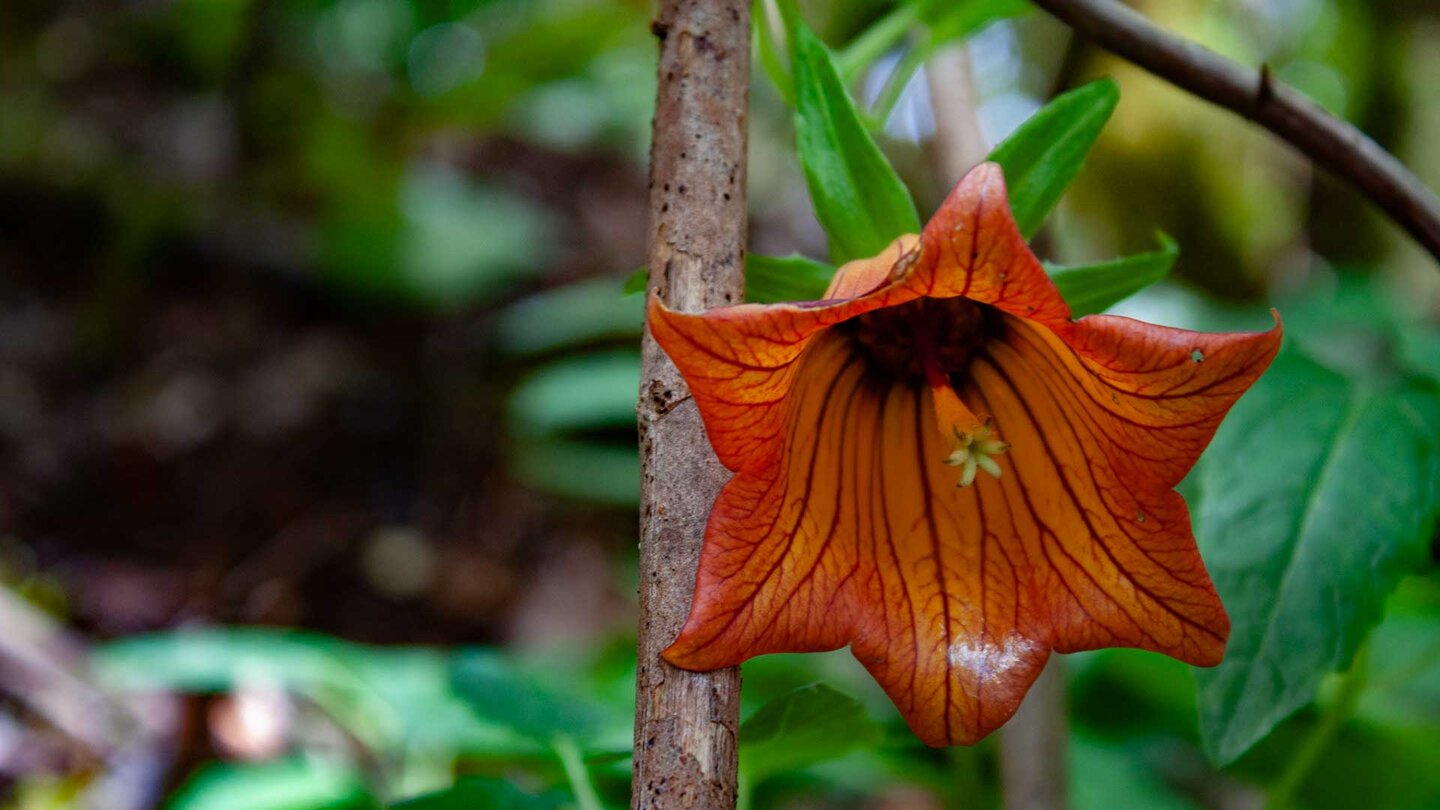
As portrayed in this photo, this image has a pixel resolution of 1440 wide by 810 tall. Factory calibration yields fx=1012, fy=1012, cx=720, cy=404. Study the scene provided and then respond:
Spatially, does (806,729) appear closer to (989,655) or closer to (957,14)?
(989,655)

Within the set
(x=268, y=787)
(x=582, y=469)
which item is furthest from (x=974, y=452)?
(x=582, y=469)

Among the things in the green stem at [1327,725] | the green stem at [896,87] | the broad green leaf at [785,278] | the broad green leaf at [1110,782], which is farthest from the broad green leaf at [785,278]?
the broad green leaf at [1110,782]

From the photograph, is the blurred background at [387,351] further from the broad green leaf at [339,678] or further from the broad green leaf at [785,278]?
the broad green leaf at [785,278]

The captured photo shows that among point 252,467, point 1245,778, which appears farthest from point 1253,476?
point 252,467

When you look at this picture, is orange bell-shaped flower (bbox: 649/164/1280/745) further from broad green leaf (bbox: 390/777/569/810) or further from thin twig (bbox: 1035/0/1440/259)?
broad green leaf (bbox: 390/777/569/810)

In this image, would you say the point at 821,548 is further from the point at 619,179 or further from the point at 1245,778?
the point at 619,179
